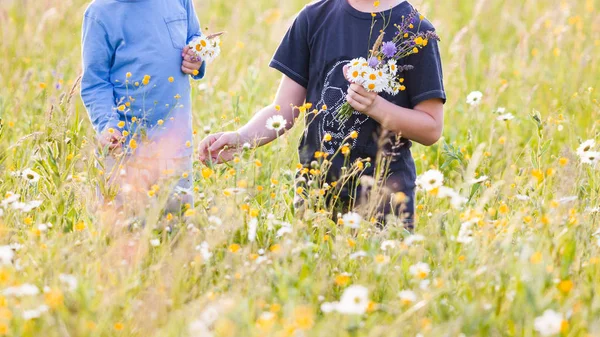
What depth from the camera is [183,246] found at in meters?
2.32

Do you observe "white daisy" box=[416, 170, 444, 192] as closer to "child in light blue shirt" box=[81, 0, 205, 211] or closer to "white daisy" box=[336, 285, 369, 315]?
"white daisy" box=[336, 285, 369, 315]

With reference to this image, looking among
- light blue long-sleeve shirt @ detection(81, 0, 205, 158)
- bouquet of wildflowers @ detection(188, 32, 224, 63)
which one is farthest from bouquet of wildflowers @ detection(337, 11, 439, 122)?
light blue long-sleeve shirt @ detection(81, 0, 205, 158)

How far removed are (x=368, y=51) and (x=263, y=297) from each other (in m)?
1.02

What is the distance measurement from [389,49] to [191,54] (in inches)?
32.3

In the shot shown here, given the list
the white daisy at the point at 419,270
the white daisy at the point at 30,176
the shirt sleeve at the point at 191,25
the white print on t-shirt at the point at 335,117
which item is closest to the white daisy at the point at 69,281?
the white daisy at the point at 30,176

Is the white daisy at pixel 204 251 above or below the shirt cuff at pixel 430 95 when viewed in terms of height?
below

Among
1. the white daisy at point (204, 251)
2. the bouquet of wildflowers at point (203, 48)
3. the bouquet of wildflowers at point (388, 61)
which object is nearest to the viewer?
the white daisy at point (204, 251)

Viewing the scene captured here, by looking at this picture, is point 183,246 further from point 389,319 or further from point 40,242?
point 389,319

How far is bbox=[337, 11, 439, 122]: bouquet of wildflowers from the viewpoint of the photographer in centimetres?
261

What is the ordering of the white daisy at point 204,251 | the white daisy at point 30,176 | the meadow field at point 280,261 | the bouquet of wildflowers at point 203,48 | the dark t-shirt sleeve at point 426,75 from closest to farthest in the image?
the meadow field at point 280,261 < the white daisy at point 204,251 < the dark t-shirt sleeve at point 426,75 < the white daisy at point 30,176 < the bouquet of wildflowers at point 203,48

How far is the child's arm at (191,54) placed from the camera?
3.02 meters

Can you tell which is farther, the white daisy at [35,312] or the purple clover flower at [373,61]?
the purple clover flower at [373,61]

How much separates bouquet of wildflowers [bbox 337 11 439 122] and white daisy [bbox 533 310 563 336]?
1.01m

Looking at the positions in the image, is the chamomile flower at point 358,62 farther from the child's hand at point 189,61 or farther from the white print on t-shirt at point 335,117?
the child's hand at point 189,61
